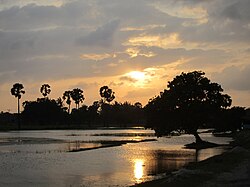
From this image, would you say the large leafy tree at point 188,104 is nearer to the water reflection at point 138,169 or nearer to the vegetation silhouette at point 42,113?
the water reflection at point 138,169

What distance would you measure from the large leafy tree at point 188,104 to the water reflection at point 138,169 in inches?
1010

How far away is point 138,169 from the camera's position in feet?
116

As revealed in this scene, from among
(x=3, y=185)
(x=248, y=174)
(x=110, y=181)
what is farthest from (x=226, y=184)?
(x=3, y=185)

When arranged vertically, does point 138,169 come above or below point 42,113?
below

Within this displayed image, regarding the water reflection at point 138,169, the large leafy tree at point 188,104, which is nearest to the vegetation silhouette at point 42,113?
the large leafy tree at point 188,104

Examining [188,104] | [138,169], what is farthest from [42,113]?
[138,169]

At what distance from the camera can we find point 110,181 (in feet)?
94.1

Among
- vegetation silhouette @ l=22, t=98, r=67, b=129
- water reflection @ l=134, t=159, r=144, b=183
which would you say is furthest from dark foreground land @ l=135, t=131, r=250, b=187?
vegetation silhouette @ l=22, t=98, r=67, b=129

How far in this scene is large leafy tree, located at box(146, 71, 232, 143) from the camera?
66938 millimetres

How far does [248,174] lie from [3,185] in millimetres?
15542

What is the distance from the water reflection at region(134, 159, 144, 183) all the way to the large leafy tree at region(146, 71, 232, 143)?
25.7 m

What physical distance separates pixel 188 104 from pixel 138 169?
33.7 metres

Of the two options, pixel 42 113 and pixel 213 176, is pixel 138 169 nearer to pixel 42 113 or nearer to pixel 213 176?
pixel 213 176

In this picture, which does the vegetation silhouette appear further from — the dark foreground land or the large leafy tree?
the dark foreground land
